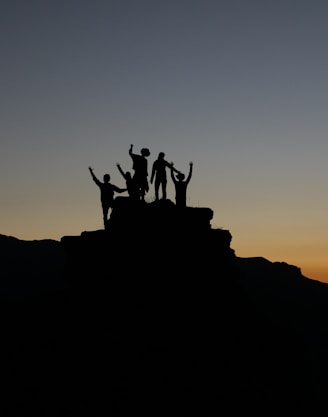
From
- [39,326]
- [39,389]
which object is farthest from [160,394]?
[39,326]

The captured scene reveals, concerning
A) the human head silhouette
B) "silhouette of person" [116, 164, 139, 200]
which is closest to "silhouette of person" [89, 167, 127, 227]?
"silhouette of person" [116, 164, 139, 200]

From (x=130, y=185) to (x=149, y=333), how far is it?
6.81m

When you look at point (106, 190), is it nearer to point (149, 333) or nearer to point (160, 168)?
point (160, 168)

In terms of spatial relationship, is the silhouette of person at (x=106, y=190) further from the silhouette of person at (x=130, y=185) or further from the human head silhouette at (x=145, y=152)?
the human head silhouette at (x=145, y=152)

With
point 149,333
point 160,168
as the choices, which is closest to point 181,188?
point 160,168

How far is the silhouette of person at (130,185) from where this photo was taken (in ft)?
83.7

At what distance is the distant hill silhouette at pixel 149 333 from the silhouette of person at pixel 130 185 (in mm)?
507

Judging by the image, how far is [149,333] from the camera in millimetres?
23812

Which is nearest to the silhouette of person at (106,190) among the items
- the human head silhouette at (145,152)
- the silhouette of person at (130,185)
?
the silhouette of person at (130,185)

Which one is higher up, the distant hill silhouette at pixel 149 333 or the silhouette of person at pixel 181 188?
the silhouette of person at pixel 181 188

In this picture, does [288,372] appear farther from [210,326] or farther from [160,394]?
[160,394]

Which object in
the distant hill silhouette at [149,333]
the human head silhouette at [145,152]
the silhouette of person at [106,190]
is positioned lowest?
the distant hill silhouette at [149,333]

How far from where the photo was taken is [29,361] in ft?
79.5

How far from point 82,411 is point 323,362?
406 feet
